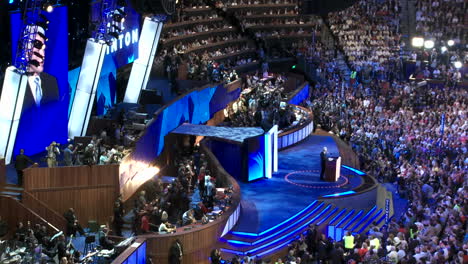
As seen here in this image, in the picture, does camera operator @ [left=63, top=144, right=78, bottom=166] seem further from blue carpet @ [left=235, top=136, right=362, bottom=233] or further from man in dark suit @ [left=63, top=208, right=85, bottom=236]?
blue carpet @ [left=235, top=136, right=362, bottom=233]

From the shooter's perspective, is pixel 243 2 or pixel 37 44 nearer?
pixel 37 44

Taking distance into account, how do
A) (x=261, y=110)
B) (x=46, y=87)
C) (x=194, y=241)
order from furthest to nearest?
(x=261, y=110), (x=46, y=87), (x=194, y=241)

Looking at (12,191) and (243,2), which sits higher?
(243,2)

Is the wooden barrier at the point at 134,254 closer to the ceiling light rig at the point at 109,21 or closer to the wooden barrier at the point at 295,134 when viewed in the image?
the ceiling light rig at the point at 109,21

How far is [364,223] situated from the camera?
2580cm

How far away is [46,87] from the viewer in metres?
25.3

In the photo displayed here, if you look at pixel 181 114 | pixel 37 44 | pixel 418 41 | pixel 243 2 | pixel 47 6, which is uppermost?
pixel 243 2

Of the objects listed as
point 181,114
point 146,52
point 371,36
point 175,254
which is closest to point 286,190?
point 181,114

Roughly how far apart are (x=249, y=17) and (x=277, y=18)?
6.64 feet

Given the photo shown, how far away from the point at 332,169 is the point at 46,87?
31.1ft

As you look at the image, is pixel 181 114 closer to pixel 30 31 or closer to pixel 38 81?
pixel 38 81

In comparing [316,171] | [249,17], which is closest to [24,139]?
[316,171]

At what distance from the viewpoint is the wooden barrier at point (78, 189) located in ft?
71.8

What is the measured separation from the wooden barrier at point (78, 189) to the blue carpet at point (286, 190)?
3.62 m
